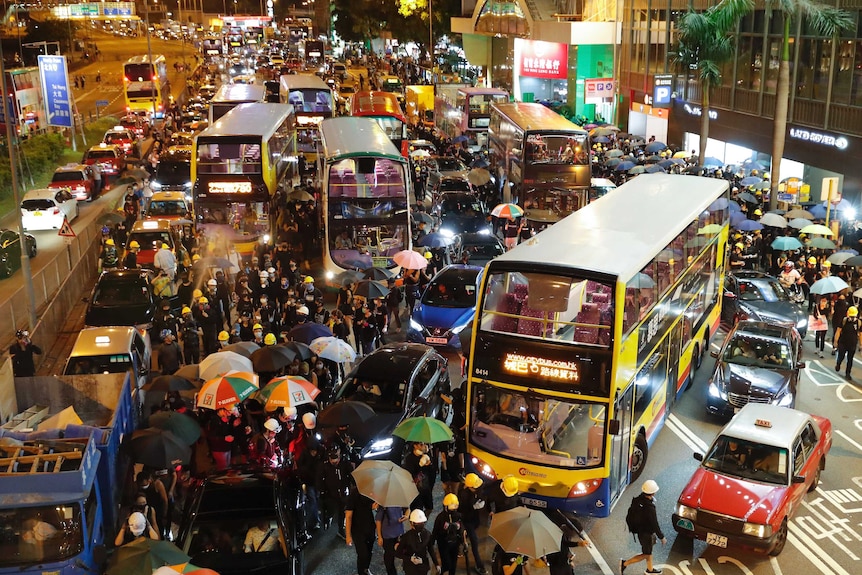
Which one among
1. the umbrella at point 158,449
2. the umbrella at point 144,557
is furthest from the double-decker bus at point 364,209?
the umbrella at point 144,557

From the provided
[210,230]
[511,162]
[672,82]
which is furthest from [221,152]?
[672,82]

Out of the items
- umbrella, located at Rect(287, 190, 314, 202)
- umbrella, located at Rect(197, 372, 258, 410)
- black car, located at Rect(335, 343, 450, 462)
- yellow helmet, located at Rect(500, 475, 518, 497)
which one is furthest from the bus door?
umbrella, located at Rect(287, 190, 314, 202)

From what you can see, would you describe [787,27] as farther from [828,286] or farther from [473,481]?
[473,481]

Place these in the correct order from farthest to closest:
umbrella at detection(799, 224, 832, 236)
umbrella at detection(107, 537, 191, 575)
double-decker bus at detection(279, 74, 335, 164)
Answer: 1. double-decker bus at detection(279, 74, 335, 164)
2. umbrella at detection(799, 224, 832, 236)
3. umbrella at detection(107, 537, 191, 575)

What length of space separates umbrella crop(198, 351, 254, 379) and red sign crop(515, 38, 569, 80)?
46.9 metres

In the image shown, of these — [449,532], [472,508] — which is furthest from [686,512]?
[449,532]

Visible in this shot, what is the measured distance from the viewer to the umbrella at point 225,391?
48.7 feet

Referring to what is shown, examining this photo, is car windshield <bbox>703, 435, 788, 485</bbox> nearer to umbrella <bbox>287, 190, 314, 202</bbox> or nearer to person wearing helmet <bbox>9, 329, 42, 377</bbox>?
person wearing helmet <bbox>9, 329, 42, 377</bbox>

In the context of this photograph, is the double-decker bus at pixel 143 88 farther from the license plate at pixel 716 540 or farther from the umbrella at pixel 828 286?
the license plate at pixel 716 540

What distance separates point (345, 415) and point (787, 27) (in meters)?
23.4

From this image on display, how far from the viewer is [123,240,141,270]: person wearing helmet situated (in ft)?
86.1

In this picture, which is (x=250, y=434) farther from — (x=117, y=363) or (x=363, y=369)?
(x=117, y=363)

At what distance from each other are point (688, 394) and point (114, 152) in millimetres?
34368

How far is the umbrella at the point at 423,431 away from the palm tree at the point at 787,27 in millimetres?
21030
